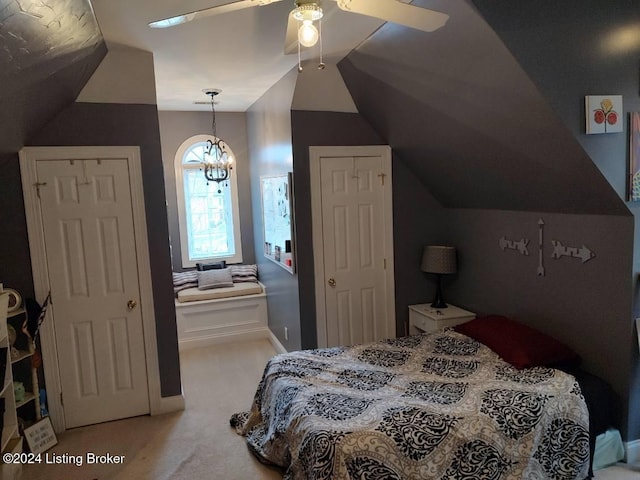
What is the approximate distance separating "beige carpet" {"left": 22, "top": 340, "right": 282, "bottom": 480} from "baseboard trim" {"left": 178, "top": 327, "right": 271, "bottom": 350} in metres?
0.78

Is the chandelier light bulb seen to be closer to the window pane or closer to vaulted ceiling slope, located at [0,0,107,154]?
vaulted ceiling slope, located at [0,0,107,154]

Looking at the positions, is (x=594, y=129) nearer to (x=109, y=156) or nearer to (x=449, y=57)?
(x=449, y=57)

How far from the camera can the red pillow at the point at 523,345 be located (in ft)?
8.74

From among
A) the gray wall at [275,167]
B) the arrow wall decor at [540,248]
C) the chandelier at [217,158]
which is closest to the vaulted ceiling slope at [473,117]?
the arrow wall decor at [540,248]

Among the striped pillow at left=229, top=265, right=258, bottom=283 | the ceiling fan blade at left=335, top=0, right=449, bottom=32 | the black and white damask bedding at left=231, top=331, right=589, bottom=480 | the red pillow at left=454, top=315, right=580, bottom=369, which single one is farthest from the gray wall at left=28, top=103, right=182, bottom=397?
the red pillow at left=454, top=315, right=580, bottom=369

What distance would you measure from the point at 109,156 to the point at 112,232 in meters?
0.54

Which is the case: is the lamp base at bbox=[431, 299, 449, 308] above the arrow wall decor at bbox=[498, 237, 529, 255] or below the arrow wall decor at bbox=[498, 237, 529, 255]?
below

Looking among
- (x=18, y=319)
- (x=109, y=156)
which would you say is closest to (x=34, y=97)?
(x=109, y=156)

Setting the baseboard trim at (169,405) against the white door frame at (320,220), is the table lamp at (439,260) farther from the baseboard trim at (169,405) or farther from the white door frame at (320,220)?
the baseboard trim at (169,405)

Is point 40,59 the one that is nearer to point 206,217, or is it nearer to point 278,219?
point 278,219

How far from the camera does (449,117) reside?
112 inches

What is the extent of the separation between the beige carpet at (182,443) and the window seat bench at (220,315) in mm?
831

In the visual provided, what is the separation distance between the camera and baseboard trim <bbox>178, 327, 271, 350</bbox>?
15.6 feet

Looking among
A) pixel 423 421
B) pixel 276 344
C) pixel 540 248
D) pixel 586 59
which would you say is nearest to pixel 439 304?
pixel 540 248
